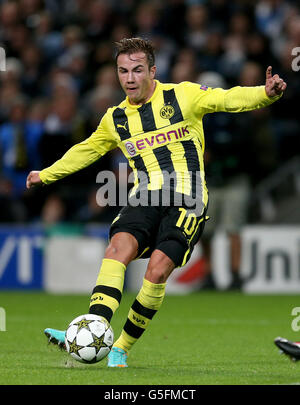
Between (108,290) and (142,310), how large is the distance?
0.33 metres

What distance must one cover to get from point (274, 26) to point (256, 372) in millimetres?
8559

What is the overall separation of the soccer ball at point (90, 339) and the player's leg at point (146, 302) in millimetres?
420

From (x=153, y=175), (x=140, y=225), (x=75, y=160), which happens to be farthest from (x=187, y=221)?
(x=75, y=160)

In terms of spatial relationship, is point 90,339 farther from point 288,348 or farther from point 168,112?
point 168,112

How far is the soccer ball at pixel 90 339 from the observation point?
18.4 ft

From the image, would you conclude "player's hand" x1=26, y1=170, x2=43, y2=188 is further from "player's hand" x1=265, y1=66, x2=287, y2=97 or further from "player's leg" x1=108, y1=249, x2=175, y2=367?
"player's hand" x1=265, y1=66, x2=287, y2=97

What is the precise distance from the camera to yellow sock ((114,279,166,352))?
6035 millimetres

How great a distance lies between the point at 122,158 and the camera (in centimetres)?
1194

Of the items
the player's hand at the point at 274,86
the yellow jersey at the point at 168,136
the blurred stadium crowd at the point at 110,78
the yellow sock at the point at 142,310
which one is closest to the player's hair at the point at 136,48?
the yellow jersey at the point at 168,136

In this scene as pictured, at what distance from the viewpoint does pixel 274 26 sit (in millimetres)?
13508

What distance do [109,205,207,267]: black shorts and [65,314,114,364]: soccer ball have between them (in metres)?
0.63

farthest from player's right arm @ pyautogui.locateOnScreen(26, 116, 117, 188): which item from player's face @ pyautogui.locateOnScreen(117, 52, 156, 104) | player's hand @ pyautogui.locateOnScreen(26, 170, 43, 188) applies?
player's face @ pyautogui.locateOnScreen(117, 52, 156, 104)

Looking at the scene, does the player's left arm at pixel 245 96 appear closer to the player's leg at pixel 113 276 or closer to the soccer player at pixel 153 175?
the soccer player at pixel 153 175
